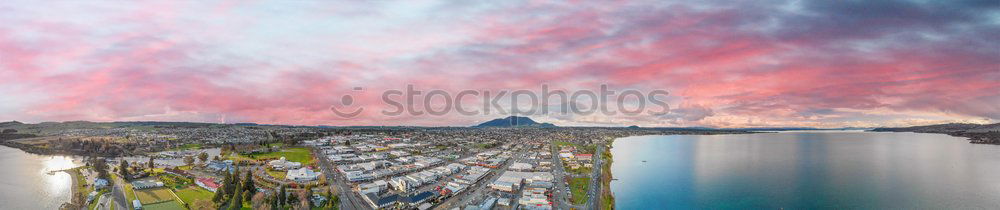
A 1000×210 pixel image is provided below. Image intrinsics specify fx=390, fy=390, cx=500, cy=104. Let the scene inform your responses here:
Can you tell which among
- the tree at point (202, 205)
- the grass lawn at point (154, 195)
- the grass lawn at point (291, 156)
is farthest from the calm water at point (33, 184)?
the grass lawn at point (291, 156)

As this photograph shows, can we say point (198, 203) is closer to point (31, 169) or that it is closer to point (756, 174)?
point (31, 169)

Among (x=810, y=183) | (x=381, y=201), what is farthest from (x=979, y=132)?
(x=381, y=201)

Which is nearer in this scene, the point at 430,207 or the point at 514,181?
the point at 430,207

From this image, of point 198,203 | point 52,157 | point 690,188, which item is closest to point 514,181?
point 690,188

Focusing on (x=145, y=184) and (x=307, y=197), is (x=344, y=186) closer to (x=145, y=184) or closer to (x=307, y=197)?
(x=307, y=197)

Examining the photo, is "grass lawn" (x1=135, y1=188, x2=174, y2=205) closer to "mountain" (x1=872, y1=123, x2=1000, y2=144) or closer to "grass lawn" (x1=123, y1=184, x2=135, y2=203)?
"grass lawn" (x1=123, y1=184, x2=135, y2=203)

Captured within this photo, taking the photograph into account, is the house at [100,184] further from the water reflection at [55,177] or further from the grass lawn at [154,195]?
the grass lawn at [154,195]

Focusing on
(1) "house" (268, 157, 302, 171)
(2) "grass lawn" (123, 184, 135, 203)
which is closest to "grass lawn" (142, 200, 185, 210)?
(2) "grass lawn" (123, 184, 135, 203)
